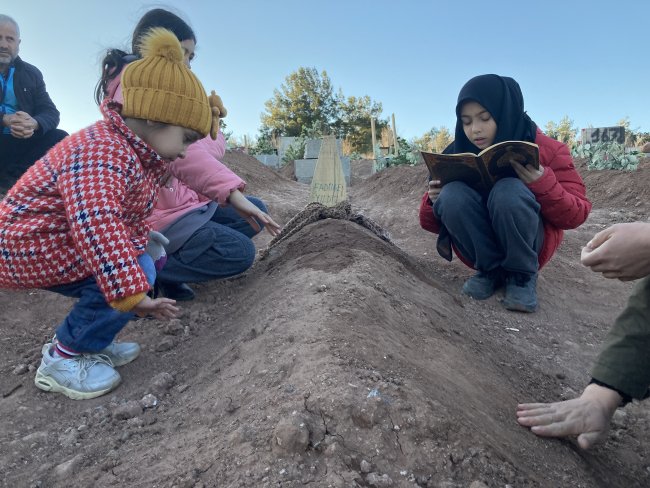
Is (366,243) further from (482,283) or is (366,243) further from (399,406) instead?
(399,406)

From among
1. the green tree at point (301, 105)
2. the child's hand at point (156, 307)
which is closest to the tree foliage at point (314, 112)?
the green tree at point (301, 105)

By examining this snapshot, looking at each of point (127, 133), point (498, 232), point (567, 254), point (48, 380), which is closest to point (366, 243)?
point (498, 232)

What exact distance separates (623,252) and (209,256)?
6.68 ft

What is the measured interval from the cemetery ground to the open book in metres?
0.57

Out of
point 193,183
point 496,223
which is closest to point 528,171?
point 496,223

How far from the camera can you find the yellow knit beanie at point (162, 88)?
1868 millimetres

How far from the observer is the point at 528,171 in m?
2.81

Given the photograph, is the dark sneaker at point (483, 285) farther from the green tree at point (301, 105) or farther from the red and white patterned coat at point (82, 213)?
the green tree at point (301, 105)

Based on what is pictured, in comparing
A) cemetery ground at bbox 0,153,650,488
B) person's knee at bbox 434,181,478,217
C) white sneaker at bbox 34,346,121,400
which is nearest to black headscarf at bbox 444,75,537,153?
person's knee at bbox 434,181,478,217

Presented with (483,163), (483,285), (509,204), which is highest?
(483,163)

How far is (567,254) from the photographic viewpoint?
4.35 m

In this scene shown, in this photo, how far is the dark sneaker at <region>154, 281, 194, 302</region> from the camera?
9.48 feet

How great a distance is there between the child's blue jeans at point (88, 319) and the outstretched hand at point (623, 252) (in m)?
1.51

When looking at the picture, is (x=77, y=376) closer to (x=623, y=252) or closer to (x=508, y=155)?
(x=623, y=252)
